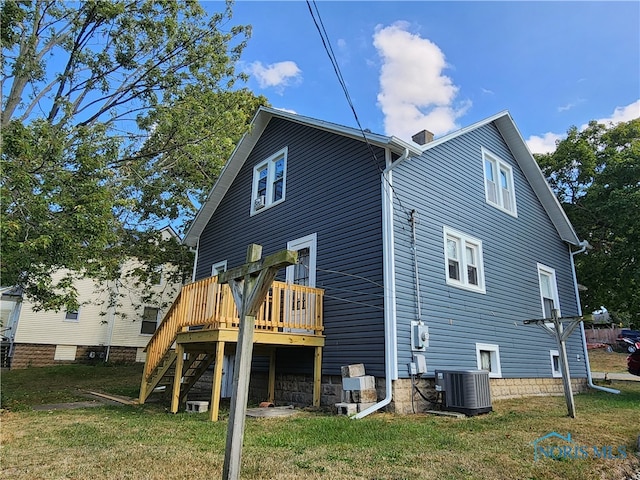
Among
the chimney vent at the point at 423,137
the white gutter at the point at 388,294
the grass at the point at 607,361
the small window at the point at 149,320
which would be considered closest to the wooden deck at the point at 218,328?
the white gutter at the point at 388,294

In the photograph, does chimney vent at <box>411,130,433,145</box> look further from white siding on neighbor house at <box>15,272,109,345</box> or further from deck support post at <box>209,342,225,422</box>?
white siding on neighbor house at <box>15,272,109,345</box>

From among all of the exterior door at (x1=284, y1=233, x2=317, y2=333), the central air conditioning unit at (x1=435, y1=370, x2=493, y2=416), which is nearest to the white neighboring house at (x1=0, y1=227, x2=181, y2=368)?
the exterior door at (x1=284, y1=233, x2=317, y2=333)

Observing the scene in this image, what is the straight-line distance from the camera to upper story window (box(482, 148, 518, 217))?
1185 centimetres

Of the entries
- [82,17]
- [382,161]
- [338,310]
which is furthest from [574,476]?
[82,17]

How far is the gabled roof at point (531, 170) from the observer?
12320 mm

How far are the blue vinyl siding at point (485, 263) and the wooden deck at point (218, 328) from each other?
1.88m

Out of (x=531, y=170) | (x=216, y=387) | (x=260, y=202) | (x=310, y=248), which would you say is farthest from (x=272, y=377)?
(x=531, y=170)

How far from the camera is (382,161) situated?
8.84 metres

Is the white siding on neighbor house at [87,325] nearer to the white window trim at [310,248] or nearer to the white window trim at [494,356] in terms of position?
the white window trim at [310,248]

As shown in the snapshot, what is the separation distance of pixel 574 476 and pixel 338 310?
534 cm

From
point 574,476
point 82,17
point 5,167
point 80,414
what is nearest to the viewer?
point 574,476

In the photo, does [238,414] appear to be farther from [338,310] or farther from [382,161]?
[382,161]

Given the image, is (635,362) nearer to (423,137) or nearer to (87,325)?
(423,137)

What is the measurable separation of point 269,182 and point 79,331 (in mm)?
15924
